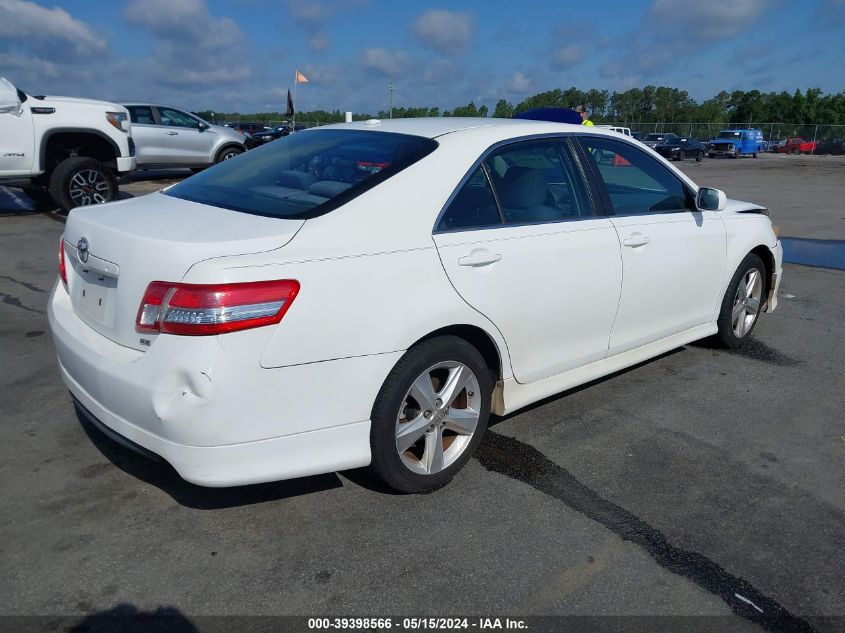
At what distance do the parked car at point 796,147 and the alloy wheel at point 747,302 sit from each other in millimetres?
52811

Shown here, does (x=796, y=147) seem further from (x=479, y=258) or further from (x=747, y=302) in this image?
(x=479, y=258)

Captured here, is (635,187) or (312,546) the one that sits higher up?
(635,187)

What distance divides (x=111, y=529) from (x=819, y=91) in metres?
89.1

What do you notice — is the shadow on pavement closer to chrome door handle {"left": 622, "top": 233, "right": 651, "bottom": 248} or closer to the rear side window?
the rear side window

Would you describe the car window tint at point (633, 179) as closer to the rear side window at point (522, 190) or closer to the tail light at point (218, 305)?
the rear side window at point (522, 190)

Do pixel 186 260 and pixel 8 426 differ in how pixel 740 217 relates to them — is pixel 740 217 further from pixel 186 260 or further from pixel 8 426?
pixel 8 426

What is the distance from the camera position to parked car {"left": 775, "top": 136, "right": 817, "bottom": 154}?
50.8 metres

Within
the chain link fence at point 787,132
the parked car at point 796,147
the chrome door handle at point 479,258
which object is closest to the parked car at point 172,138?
the chrome door handle at point 479,258

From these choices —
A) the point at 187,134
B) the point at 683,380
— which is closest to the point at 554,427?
the point at 683,380

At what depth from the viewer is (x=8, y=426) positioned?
375 centimetres

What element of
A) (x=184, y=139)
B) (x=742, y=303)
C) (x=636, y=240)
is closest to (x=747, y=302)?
(x=742, y=303)

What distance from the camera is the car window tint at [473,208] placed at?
3.15 m

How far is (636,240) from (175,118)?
14.5 meters

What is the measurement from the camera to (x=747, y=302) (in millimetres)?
5227
